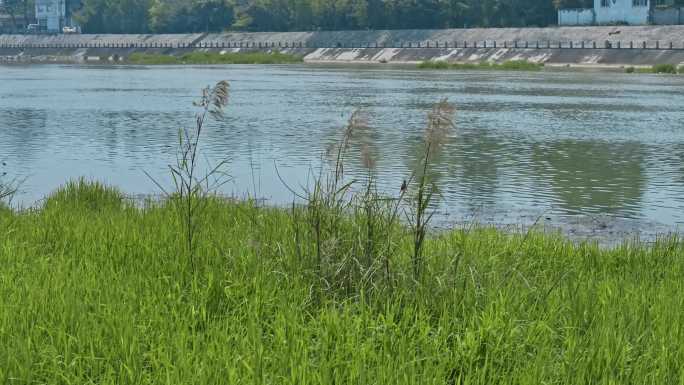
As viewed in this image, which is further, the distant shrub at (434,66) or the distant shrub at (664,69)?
the distant shrub at (434,66)

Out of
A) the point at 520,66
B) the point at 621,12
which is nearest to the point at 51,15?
the point at 621,12

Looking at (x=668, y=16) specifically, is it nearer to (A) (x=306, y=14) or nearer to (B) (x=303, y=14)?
(A) (x=306, y=14)

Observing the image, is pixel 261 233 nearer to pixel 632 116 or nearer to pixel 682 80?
pixel 632 116

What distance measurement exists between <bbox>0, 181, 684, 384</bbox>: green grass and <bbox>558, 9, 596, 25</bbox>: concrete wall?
98.6 metres

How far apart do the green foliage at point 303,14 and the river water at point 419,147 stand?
65.6m

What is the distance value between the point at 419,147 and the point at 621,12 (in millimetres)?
83965

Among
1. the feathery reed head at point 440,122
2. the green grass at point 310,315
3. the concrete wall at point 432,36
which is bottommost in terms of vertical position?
the green grass at point 310,315

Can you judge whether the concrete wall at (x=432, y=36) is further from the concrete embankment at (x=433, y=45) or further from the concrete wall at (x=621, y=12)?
the concrete wall at (x=621, y=12)

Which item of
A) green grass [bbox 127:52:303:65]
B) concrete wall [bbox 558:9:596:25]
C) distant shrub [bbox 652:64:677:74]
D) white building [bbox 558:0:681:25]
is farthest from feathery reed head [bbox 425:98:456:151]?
concrete wall [bbox 558:9:596:25]

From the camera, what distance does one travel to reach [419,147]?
2258 centimetres

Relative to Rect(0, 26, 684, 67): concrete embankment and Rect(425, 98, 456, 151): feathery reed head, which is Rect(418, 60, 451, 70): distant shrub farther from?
Rect(425, 98, 456, 151): feathery reed head

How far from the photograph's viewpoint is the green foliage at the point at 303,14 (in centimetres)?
10794

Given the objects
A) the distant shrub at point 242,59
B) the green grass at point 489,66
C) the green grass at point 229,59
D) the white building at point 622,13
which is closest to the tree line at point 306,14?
the white building at point 622,13

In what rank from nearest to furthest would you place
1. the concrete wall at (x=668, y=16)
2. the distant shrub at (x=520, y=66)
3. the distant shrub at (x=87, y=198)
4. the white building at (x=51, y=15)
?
the distant shrub at (x=87, y=198) < the distant shrub at (x=520, y=66) < the concrete wall at (x=668, y=16) < the white building at (x=51, y=15)
